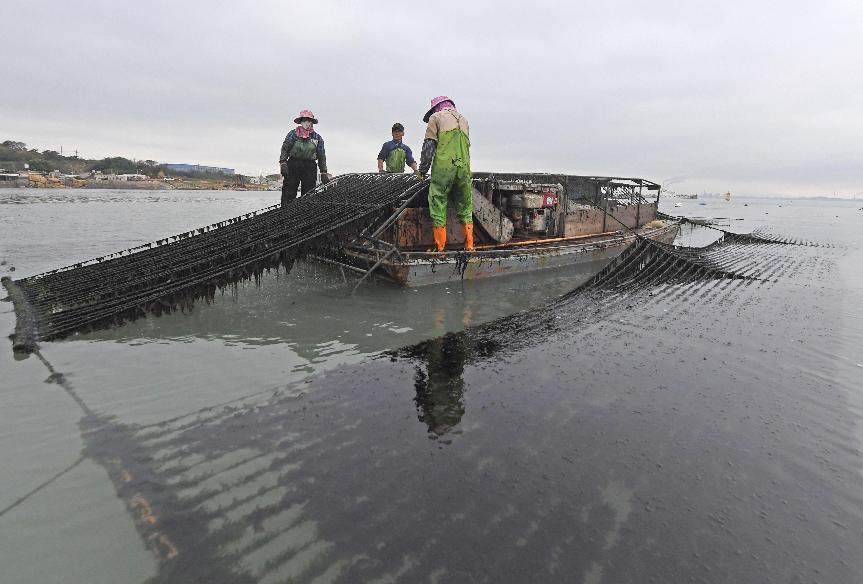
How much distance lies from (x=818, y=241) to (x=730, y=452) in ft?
74.5

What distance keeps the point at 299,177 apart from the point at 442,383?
7.67 metres

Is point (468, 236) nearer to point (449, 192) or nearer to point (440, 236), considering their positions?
point (440, 236)

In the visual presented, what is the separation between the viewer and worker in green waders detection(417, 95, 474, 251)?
830 centimetres

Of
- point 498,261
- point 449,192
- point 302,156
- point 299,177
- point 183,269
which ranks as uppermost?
point 302,156

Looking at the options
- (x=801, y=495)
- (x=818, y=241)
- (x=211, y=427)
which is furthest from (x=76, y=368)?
(x=818, y=241)

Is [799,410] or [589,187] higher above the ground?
[589,187]

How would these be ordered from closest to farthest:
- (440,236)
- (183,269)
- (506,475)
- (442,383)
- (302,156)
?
(506,475)
(442,383)
(183,269)
(440,236)
(302,156)

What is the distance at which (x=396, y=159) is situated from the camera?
1195cm

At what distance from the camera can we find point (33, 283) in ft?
22.7

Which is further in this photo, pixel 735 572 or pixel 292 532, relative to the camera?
pixel 292 532

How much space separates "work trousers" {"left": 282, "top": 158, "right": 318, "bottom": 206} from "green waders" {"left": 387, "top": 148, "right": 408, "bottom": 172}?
2.06m

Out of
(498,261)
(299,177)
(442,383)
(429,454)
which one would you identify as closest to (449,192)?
(498,261)

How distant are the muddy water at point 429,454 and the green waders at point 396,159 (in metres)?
6.73

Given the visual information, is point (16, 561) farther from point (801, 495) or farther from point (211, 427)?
point (801, 495)
